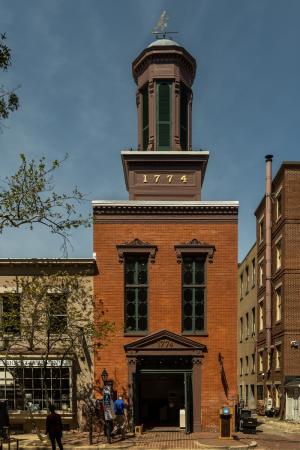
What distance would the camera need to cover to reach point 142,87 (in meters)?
27.2

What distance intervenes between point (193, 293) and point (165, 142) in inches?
273

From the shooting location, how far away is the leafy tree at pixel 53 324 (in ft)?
72.5

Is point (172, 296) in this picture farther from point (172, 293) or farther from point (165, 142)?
point (165, 142)

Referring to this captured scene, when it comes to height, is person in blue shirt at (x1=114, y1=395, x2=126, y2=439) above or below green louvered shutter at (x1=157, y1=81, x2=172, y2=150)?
below

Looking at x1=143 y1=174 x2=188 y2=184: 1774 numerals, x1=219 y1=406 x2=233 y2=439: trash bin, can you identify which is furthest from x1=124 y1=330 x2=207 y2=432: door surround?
x1=143 y1=174 x2=188 y2=184: 1774 numerals

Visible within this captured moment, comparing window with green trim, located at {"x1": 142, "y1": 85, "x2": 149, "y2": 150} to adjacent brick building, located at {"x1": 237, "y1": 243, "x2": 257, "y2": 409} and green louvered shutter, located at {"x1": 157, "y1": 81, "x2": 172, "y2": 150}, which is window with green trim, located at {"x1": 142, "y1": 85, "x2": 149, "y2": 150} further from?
adjacent brick building, located at {"x1": 237, "y1": 243, "x2": 257, "y2": 409}

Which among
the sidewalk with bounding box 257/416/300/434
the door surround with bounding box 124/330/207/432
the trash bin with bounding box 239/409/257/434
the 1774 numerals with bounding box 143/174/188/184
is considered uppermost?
the 1774 numerals with bounding box 143/174/188/184

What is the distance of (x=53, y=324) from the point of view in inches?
888

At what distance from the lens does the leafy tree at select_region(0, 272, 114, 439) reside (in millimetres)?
22094

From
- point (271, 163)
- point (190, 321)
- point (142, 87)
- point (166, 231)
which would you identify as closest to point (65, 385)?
point (190, 321)

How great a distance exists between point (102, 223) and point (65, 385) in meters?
6.64

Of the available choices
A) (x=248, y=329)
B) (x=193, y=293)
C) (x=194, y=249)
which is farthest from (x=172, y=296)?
(x=248, y=329)

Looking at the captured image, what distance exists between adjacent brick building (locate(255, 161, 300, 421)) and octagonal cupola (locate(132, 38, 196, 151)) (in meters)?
9.43

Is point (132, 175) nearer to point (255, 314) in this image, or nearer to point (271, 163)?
point (271, 163)
